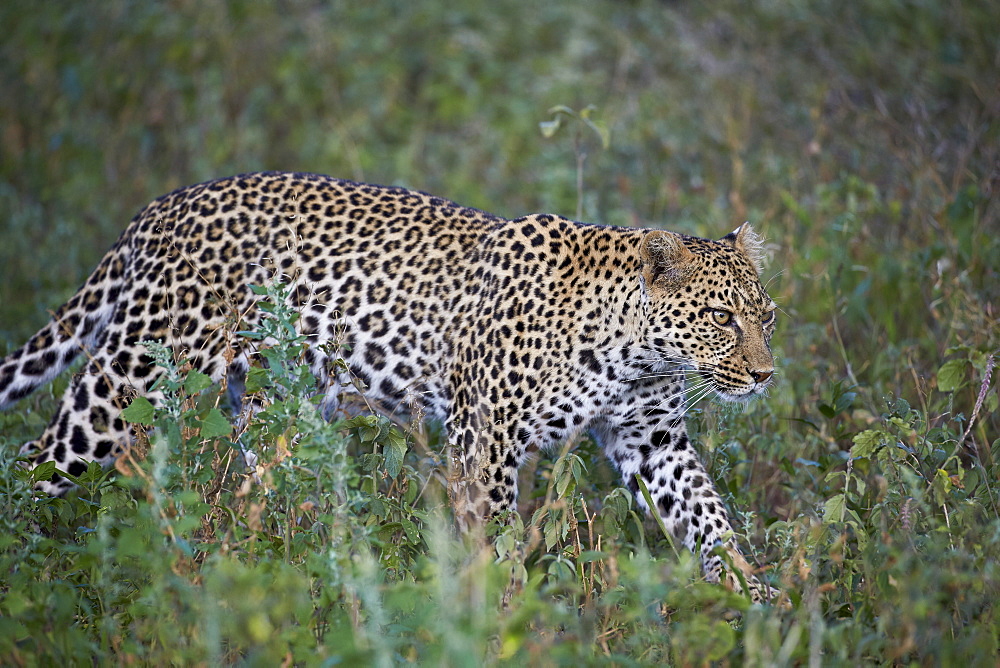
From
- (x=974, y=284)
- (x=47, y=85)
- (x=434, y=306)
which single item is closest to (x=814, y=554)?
(x=434, y=306)

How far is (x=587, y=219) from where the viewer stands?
8672mm

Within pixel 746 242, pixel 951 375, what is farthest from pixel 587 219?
pixel 951 375

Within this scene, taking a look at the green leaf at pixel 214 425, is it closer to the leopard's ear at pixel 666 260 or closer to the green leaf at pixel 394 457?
the green leaf at pixel 394 457

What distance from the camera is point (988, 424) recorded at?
19.7ft

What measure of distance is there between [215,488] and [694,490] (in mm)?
2348

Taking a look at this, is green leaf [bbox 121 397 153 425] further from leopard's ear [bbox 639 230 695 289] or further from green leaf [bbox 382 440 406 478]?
leopard's ear [bbox 639 230 695 289]

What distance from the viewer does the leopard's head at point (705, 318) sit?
16.6 feet

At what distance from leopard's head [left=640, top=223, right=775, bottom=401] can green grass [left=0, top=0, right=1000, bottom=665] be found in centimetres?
46

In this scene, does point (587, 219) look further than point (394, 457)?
Yes

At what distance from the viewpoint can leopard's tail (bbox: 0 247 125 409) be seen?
18.6 feet

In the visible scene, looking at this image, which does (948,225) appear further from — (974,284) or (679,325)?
(679,325)

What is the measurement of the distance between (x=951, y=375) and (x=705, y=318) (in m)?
1.42

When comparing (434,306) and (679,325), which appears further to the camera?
(434,306)

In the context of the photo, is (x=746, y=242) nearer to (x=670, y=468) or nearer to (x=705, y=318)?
(x=705, y=318)
